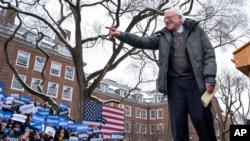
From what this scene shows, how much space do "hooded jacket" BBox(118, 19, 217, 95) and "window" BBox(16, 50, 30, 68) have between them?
2998cm

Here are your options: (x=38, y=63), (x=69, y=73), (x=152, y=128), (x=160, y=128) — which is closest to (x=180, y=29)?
(x=38, y=63)

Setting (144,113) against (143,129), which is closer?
(143,129)

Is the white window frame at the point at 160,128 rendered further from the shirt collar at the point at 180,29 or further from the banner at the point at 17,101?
the shirt collar at the point at 180,29

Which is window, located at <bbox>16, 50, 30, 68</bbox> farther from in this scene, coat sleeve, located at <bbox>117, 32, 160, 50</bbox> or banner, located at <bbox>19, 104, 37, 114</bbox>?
coat sleeve, located at <bbox>117, 32, 160, 50</bbox>

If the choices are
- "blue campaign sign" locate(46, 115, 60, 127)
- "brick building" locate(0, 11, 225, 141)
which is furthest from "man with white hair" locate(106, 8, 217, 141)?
"brick building" locate(0, 11, 225, 141)

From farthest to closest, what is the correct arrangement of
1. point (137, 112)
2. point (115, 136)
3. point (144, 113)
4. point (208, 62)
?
point (144, 113)
point (137, 112)
point (115, 136)
point (208, 62)

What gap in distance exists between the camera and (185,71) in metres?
2.59

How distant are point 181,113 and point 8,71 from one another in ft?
92.9

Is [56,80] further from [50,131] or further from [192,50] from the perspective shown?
[192,50]

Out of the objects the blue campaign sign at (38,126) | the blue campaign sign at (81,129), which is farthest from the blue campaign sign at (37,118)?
the blue campaign sign at (81,129)

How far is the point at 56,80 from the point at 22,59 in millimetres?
5290

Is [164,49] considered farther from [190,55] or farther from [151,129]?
[151,129]

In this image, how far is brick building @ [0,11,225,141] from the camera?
2846 centimetres

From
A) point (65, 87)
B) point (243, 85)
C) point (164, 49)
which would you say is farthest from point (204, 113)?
point (65, 87)
